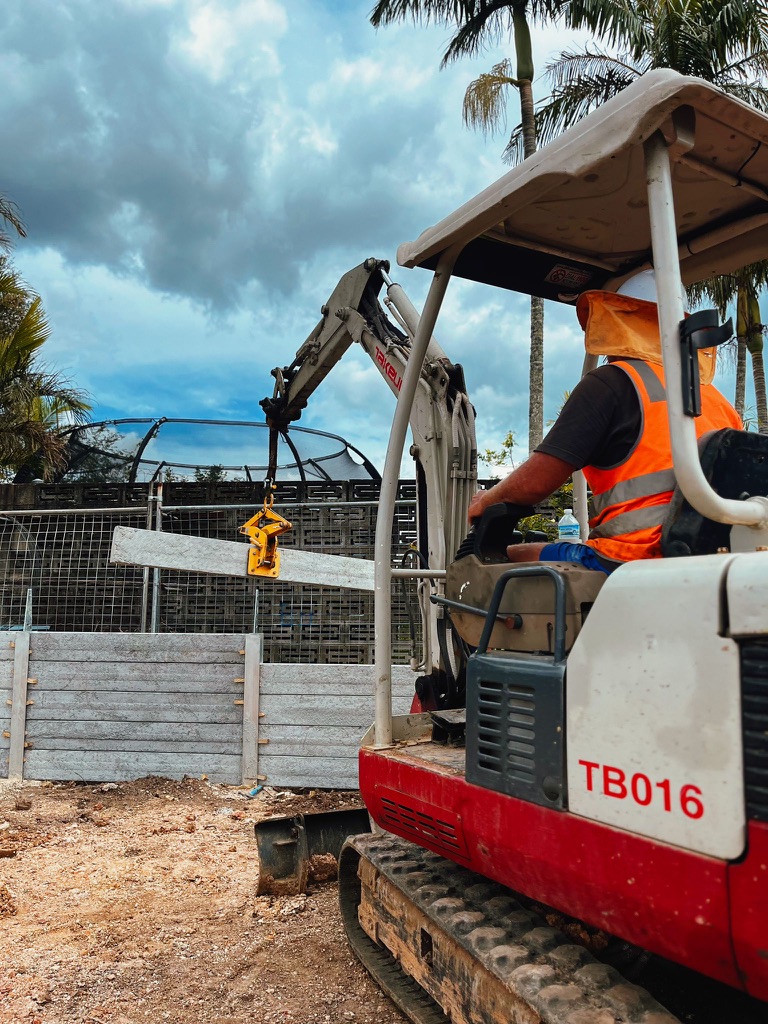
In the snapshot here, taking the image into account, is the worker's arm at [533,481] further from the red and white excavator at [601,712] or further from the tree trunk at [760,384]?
the tree trunk at [760,384]

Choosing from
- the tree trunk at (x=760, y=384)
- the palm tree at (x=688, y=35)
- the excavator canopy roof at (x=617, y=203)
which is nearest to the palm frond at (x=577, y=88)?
the palm tree at (x=688, y=35)

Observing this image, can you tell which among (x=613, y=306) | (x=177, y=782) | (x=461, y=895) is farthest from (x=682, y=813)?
(x=177, y=782)

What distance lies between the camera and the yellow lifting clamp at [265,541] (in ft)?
16.9

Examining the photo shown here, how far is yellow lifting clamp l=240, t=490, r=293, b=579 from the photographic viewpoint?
5148 mm

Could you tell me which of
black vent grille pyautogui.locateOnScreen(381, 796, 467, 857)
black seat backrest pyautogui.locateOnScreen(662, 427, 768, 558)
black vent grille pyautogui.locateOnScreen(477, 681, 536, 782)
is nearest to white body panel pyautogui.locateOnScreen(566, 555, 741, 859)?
black vent grille pyautogui.locateOnScreen(477, 681, 536, 782)

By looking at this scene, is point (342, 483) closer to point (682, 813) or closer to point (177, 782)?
point (177, 782)

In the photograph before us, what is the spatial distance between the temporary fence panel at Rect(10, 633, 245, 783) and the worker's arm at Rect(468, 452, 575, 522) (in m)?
4.69

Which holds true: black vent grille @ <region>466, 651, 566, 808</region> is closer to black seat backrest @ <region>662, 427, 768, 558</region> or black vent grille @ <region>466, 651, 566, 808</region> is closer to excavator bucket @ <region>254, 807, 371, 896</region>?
black seat backrest @ <region>662, 427, 768, 558</region>

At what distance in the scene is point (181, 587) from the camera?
9094 millimetres

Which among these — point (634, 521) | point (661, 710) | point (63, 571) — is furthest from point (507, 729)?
point (63, 571)

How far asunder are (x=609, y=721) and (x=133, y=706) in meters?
6.09

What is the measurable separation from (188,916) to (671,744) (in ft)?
11.9

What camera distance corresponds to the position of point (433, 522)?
13.8 feet

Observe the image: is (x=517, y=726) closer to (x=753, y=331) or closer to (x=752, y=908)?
(x=752, y=908)
